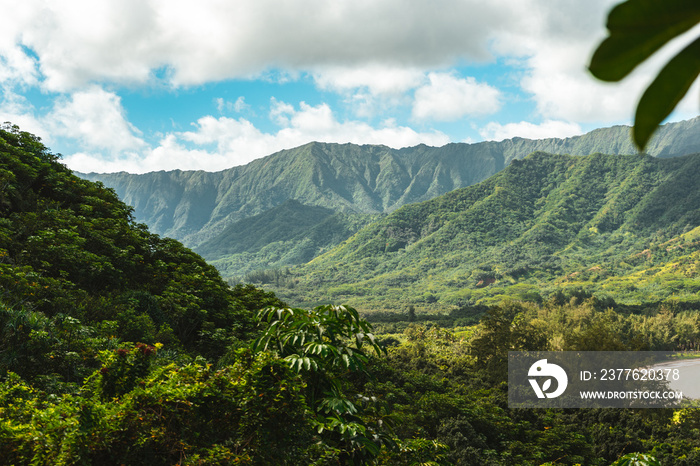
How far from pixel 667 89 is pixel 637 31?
0.05 metres

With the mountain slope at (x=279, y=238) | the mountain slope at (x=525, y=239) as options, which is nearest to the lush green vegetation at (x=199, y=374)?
the mountain slope at (x=525, y=239)

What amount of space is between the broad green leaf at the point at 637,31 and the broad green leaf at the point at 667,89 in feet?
0.07

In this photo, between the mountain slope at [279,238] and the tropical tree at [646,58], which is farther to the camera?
the mountain slope at [279,238]

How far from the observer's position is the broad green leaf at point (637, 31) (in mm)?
265

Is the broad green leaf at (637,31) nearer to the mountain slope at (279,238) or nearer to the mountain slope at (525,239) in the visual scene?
the mountain slope at (525,239)

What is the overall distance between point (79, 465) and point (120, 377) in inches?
31.2

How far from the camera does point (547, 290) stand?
70500 millimetres

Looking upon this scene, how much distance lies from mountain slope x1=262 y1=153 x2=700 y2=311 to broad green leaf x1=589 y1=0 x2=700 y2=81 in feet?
232

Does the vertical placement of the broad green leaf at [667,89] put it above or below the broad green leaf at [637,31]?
below

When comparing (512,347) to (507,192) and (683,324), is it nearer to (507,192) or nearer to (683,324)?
(683,324)

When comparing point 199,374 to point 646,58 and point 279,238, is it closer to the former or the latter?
point 646,58

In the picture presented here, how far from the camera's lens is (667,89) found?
0.30 m

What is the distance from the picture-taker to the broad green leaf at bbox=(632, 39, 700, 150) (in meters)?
0.30

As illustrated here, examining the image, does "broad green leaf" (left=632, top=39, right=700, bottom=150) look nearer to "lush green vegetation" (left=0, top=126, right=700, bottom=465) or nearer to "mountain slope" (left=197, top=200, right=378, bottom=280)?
"lush green vegetation" (left=0, top=126, right=700, bottom=465)
